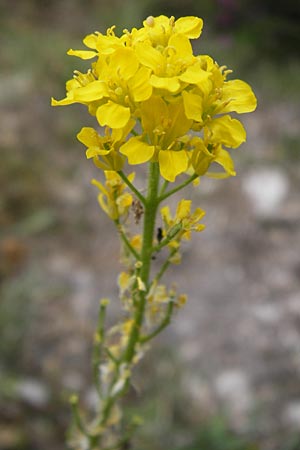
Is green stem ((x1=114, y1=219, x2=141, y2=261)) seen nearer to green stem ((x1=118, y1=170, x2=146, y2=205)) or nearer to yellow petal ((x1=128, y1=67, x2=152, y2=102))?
green stem ((x1=118, y1=170, x2=146, y2=205))

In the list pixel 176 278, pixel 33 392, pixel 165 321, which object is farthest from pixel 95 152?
pixel 176 278

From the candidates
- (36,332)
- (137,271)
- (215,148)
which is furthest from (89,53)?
(36,332)

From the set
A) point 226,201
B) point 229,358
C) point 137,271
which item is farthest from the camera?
point 226,201

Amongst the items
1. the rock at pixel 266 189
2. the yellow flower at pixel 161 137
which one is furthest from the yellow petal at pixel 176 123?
the rock at pixel 266 189

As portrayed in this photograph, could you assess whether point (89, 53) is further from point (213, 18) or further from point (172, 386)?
point (213, 18)

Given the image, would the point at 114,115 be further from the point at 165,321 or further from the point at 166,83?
the point at 165,321

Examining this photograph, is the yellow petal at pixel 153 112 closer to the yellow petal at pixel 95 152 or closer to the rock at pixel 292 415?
the yellow petal at pixel 95 152
